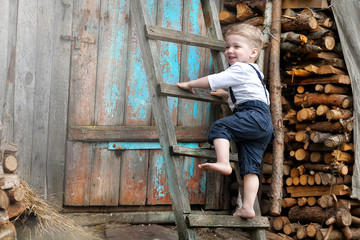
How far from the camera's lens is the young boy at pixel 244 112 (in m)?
2.99

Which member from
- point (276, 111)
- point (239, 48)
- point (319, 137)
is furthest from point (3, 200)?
point (319, 137)

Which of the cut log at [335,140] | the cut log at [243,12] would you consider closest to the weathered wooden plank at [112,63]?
the cut log at [243,12]

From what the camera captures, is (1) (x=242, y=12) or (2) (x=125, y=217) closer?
(2) (x=125, y=217)

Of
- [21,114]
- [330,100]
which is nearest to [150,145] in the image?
[21,114]

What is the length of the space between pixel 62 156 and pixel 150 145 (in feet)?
2.64

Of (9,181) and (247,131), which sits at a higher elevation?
(247,131)

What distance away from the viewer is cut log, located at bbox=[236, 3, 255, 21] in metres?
4.47

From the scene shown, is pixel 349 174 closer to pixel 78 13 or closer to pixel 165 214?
pixel 165 214

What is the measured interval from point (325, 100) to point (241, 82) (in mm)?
1351

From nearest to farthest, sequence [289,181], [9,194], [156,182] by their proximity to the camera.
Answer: [9,194] < [289,181] < [156,182]

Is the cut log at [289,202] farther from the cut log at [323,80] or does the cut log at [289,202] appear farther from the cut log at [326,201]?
the cut log at [323,80]

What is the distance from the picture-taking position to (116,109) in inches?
168

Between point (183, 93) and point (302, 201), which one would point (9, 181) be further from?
point (302, 201)

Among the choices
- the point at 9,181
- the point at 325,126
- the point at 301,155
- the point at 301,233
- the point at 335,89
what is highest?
the point at 335,89
